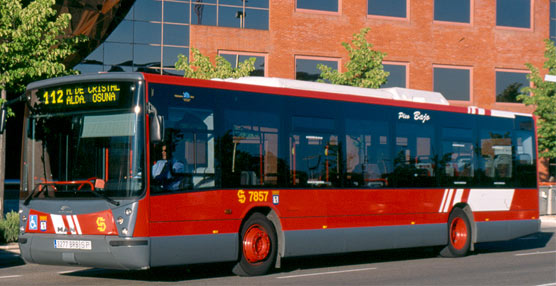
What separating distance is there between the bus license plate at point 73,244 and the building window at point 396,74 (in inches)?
1172

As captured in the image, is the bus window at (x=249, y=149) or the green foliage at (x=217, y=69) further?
the green foliage at (x=217, y=69)

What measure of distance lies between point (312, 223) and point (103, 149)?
4175mm

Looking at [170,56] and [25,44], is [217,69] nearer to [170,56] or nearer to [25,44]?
[170,56]

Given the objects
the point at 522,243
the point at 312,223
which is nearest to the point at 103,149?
the point at 312,223

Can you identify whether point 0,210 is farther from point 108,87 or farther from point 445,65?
point 445,65

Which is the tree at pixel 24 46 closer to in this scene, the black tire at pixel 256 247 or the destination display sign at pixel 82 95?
the destination display sign at pixel 82 95

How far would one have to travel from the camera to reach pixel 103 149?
38.5 feet

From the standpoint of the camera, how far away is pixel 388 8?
40.7 m

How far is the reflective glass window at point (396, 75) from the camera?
40469 millimetres

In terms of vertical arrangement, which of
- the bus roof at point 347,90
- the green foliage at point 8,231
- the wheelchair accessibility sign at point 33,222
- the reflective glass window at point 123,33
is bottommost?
the green foliage at point 8,231

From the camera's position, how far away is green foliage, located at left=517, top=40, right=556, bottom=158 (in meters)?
37.1

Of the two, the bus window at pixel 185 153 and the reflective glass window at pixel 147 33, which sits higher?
the reflective glass window at pixel 147 33

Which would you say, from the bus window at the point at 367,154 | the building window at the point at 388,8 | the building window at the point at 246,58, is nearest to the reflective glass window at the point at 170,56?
the building window at the point at 246,58

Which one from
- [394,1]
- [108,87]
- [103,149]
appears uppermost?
[394,1]
